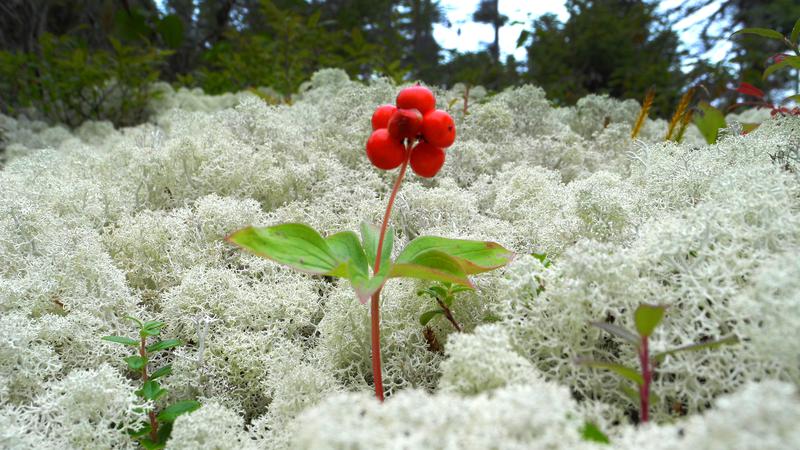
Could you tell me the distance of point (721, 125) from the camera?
2.21 m

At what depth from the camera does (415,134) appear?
1.08m

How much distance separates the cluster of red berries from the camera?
3.47 feet

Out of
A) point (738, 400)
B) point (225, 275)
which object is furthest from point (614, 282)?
point (225, 275)

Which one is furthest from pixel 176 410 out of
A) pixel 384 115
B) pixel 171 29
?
pixel 171 29

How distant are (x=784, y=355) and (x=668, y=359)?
0.59ft

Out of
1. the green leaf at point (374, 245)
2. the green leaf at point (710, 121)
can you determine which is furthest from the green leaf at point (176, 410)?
the green leaf at point (710, 121)

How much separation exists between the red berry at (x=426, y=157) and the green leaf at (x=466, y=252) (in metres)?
0.15

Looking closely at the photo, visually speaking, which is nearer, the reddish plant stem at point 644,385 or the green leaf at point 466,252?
the reddish plant stem at point 644,385

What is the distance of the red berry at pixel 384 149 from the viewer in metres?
1.08

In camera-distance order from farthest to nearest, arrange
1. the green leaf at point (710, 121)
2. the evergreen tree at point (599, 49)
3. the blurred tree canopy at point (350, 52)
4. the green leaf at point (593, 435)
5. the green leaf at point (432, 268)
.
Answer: the evergreen tree at point (599, 49) < the blurred tree canopy at point (350, 52) < the green leaf at point (710, 121) < the green leaf at point (432, 268) < the green leaf at point (593, 435)

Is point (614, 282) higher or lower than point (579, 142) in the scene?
lower

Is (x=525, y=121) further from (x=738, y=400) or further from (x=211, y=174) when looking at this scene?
(x=738, y=400)

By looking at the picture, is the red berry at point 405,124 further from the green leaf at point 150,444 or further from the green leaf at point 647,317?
the green leaf at point 150,444

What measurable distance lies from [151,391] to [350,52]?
3704mm
